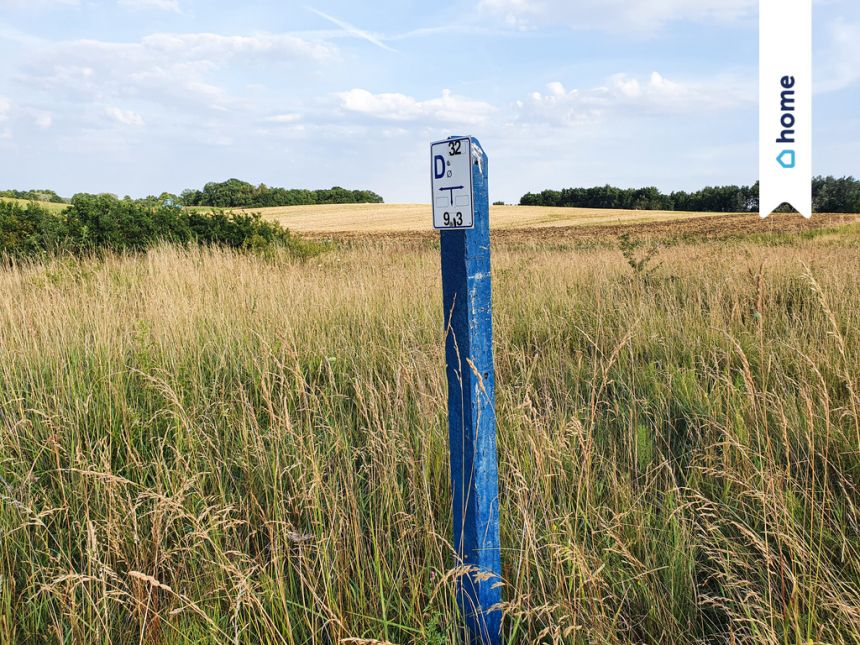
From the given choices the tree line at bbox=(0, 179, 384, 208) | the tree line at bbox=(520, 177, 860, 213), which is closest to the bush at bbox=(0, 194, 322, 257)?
the tree line at bbox=(0, 179, 384, 208)

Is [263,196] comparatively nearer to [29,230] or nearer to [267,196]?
[267,196]

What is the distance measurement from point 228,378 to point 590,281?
202 inches

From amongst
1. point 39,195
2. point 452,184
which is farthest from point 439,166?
point 39,195

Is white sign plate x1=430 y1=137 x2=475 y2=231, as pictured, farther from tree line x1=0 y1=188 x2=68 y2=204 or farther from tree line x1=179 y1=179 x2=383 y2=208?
tree line x1=179 y1=179 x2=383 y2=208

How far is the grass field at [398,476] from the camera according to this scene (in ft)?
6.51

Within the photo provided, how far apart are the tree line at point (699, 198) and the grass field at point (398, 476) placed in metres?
45.0

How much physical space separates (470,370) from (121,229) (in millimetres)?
10696

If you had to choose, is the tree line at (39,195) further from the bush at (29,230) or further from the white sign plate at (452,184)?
the white sign plate at (452,184)

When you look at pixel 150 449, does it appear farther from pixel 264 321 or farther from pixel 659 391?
pixel 659 391

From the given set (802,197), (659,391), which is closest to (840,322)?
(659,391)

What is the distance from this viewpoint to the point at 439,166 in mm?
1930

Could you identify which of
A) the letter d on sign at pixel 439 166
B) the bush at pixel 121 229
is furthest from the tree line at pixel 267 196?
the letter d on sign at pixel 439 166

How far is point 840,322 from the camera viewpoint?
5.27 meters

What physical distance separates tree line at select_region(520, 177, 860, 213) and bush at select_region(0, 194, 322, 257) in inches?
1655
